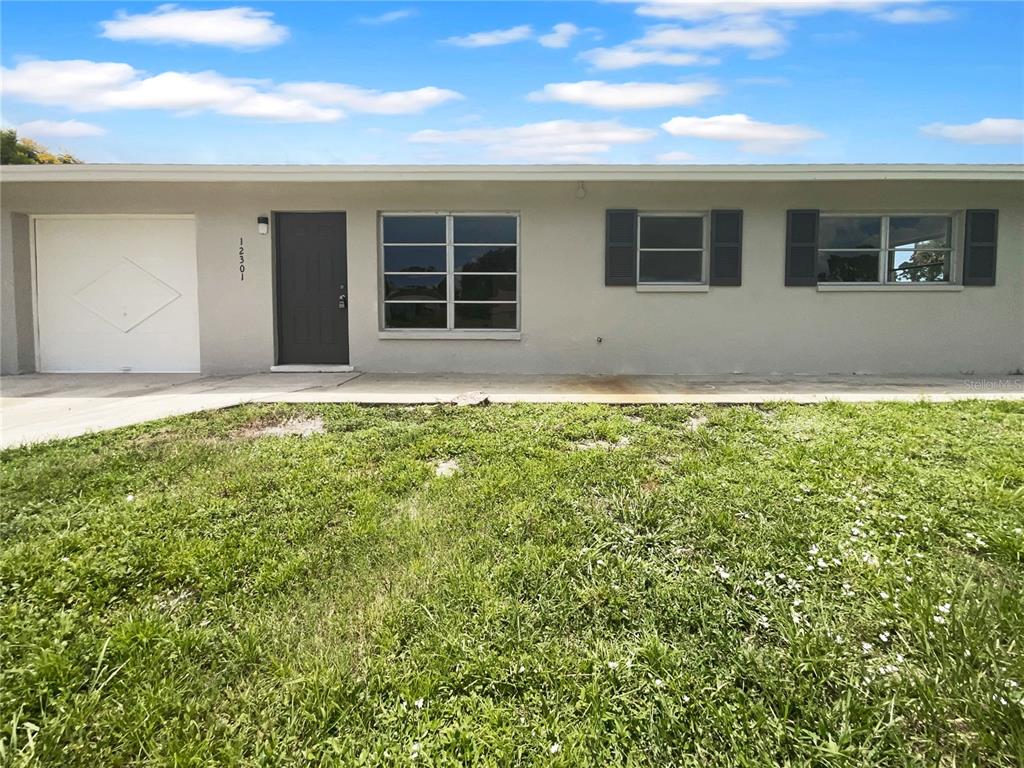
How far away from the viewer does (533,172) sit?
7418 mm

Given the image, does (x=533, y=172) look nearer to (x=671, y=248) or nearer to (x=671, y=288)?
(x=671, y=248)

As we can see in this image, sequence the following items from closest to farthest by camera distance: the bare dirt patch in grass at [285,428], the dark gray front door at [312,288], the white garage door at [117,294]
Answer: the bare dirt patch in grass at [285,428] < the dark gray front door at [312,288] < the white garage door at [117,294]

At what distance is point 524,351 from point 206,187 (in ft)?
15.9

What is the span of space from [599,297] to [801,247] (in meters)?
2.80

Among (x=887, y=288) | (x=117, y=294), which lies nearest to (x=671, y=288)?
(x=887, y=288)

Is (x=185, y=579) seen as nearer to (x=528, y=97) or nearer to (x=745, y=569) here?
(x=745, y=569)

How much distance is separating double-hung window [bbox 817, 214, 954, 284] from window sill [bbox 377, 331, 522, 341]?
14.4 feet

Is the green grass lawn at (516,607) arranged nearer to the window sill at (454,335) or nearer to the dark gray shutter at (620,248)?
the window sill at (454,335)

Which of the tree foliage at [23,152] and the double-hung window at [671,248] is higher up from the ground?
the tree foliage at [23,152]

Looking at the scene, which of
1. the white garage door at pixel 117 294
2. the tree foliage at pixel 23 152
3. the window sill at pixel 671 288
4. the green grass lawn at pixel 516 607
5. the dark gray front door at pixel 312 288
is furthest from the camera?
the tree foliage at pixel 23 152

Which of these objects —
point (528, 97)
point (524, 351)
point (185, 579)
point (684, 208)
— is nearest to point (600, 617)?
point (185, 579)

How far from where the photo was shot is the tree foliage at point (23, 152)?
20.1m

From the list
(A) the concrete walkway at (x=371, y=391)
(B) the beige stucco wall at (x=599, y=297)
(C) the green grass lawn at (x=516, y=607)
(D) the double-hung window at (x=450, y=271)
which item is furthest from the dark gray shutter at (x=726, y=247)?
(C) the green grass lawn at (x=516, y=607)

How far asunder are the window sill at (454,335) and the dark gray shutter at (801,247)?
3806mm
